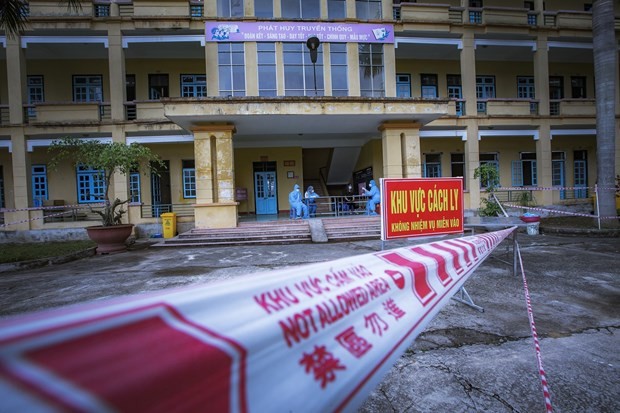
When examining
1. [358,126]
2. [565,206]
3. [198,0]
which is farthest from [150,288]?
[565,206]

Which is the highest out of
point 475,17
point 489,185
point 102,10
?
point 475,17

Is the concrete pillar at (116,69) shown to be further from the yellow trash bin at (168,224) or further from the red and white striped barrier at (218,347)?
the red and white striped barrier at (218,347)

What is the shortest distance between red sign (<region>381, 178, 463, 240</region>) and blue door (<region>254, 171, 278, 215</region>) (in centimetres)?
1298

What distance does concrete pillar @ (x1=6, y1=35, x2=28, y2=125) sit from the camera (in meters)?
13.1

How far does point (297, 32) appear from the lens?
13.7 meters

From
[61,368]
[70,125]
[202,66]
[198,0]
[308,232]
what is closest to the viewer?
[61,368]

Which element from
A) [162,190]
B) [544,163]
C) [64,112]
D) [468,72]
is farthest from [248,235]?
[544,163]

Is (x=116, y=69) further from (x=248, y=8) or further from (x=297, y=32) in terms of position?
(x=297, y=32)

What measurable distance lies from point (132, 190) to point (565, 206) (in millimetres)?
21667

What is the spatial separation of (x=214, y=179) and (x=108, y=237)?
4.02 metres

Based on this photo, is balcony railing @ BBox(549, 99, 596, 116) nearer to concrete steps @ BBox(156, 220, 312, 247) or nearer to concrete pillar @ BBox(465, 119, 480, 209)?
concrete pillar @ BBox(465, 119, 480, 209)

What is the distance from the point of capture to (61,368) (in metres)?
0.55

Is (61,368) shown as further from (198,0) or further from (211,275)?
(198,0)

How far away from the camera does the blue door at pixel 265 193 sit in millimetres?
17203
